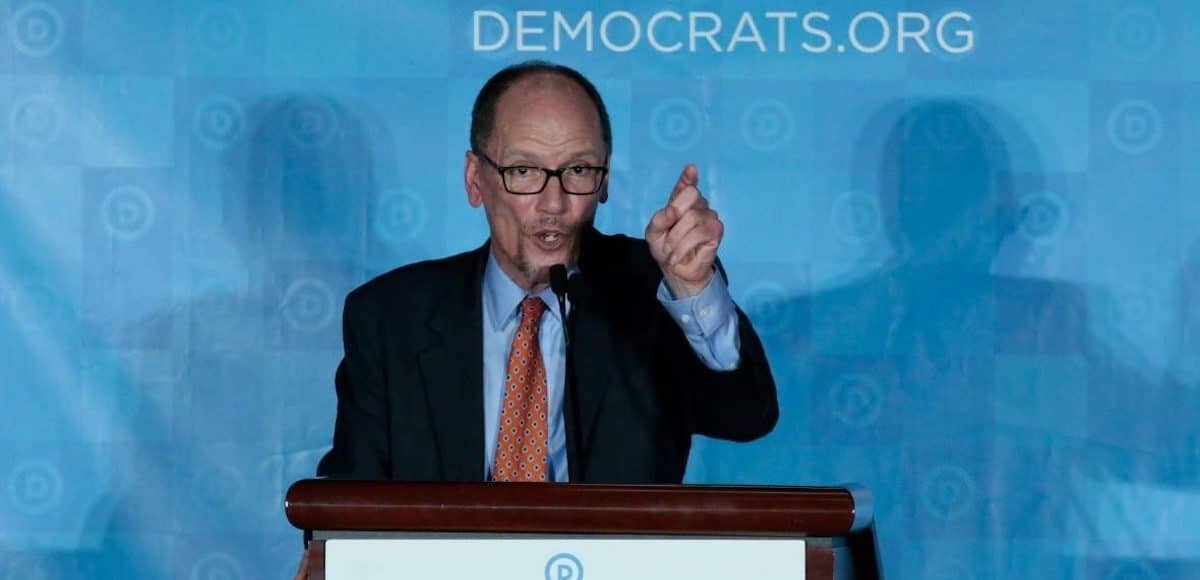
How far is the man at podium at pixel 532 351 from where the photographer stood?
250 centimetres

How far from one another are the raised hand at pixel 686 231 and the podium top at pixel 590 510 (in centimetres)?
50

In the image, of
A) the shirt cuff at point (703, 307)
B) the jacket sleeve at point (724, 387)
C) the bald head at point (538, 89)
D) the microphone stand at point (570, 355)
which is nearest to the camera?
the microphone stand at point (570, 355)

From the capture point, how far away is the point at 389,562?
63.2 inches

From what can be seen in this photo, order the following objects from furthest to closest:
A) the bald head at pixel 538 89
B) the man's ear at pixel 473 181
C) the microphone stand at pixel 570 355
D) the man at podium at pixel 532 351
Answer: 1. the man's ear at pixel 473 181
2. the bald head at pixel 538 89
3. the man at podium at pixel 532 351
4. the microphone stand at pixel 570 355

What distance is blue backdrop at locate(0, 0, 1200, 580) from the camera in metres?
3.14

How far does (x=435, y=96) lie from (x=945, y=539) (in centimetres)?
135

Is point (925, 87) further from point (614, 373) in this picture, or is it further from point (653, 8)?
point (614, 373)

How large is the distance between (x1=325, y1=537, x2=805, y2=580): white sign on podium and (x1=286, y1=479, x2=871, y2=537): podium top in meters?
0.01

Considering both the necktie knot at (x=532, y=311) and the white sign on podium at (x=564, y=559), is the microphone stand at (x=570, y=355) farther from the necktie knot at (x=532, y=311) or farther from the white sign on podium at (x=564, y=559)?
the necktie knot at (x=532, y=311)

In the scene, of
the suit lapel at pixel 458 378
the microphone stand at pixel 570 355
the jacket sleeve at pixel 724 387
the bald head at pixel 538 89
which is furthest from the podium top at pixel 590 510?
the bald head at pixel 538 89

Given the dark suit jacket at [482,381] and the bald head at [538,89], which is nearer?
the dark suit jacket at [482,381]

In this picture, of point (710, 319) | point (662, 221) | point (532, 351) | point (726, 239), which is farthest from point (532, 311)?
point (726, 239)

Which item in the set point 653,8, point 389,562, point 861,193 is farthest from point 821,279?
point 389,562

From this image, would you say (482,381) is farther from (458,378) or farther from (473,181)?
(473,181)
